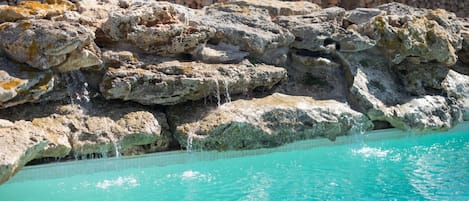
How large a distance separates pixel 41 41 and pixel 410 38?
732 centimetres

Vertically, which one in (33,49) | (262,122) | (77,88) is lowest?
(262,122)

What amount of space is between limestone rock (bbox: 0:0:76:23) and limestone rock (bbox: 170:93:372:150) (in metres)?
2.51

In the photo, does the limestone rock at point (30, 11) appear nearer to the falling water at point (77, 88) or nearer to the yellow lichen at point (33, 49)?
the yellow lichen at point (33, 49)

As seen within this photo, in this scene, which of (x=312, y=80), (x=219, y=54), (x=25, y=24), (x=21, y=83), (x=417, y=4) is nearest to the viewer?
(x=21, y=83)

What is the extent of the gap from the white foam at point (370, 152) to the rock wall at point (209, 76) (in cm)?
45

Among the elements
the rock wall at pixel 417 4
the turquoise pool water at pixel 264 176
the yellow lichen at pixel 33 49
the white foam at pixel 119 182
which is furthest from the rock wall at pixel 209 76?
the rock wall at pixel 417 4

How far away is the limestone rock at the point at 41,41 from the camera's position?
7.39m

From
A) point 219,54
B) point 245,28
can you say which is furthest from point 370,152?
point 245,28

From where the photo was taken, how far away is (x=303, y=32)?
34.4 feet

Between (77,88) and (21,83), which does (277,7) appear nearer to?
(77,88)

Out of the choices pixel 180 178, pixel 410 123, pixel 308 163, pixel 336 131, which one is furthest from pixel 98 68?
pixel 410 123

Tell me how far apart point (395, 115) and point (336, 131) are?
1433mm

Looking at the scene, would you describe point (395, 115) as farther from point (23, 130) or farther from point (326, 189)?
point (23, 130)

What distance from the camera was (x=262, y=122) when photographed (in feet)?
28.3
